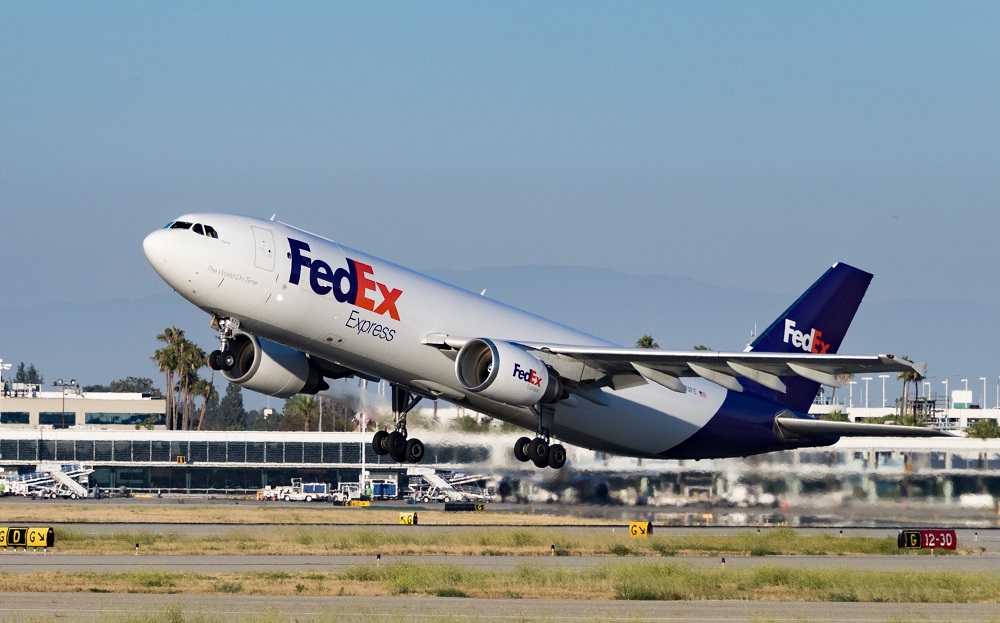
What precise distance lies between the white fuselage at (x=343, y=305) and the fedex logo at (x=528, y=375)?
1.82 metres

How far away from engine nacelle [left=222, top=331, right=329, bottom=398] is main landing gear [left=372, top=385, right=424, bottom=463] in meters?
3.30

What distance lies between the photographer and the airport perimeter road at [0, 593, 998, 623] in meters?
31.3

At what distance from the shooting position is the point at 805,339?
172 feet

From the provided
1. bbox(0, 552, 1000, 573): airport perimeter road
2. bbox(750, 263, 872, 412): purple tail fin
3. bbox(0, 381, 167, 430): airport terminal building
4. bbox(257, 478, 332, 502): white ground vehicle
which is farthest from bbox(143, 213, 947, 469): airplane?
bbox(0, 381, 167, 430): airport terminal building

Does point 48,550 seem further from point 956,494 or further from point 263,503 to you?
point 263,503

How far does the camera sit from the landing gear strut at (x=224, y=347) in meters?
39.3

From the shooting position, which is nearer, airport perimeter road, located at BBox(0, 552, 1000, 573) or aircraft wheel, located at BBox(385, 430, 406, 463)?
airport perimeter road, located at BBox(0, 552, 1000, 573)

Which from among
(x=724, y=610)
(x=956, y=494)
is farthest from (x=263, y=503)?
(x=724, y=610)

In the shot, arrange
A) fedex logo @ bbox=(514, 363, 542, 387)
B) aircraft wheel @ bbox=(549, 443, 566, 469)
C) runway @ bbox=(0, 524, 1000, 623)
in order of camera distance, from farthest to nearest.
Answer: aircraft wheel @ bbox=(549, 443, 566, 469), fedex logo @ bbox=(514, 363, 542, 387), runway @ bbox=(0, 524, 1000, 623)

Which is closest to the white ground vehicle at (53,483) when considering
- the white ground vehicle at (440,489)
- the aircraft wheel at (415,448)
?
the white ground vehicle at (440,489)

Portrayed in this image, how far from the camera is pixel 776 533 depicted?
59.3 meters

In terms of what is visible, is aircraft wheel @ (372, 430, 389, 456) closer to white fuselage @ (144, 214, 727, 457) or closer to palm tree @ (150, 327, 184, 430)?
white fuselage @ (144, 214, 727, 457)

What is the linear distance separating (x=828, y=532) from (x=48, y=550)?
3361cm

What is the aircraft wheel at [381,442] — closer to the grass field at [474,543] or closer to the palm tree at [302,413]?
the grass field at [474,543]
